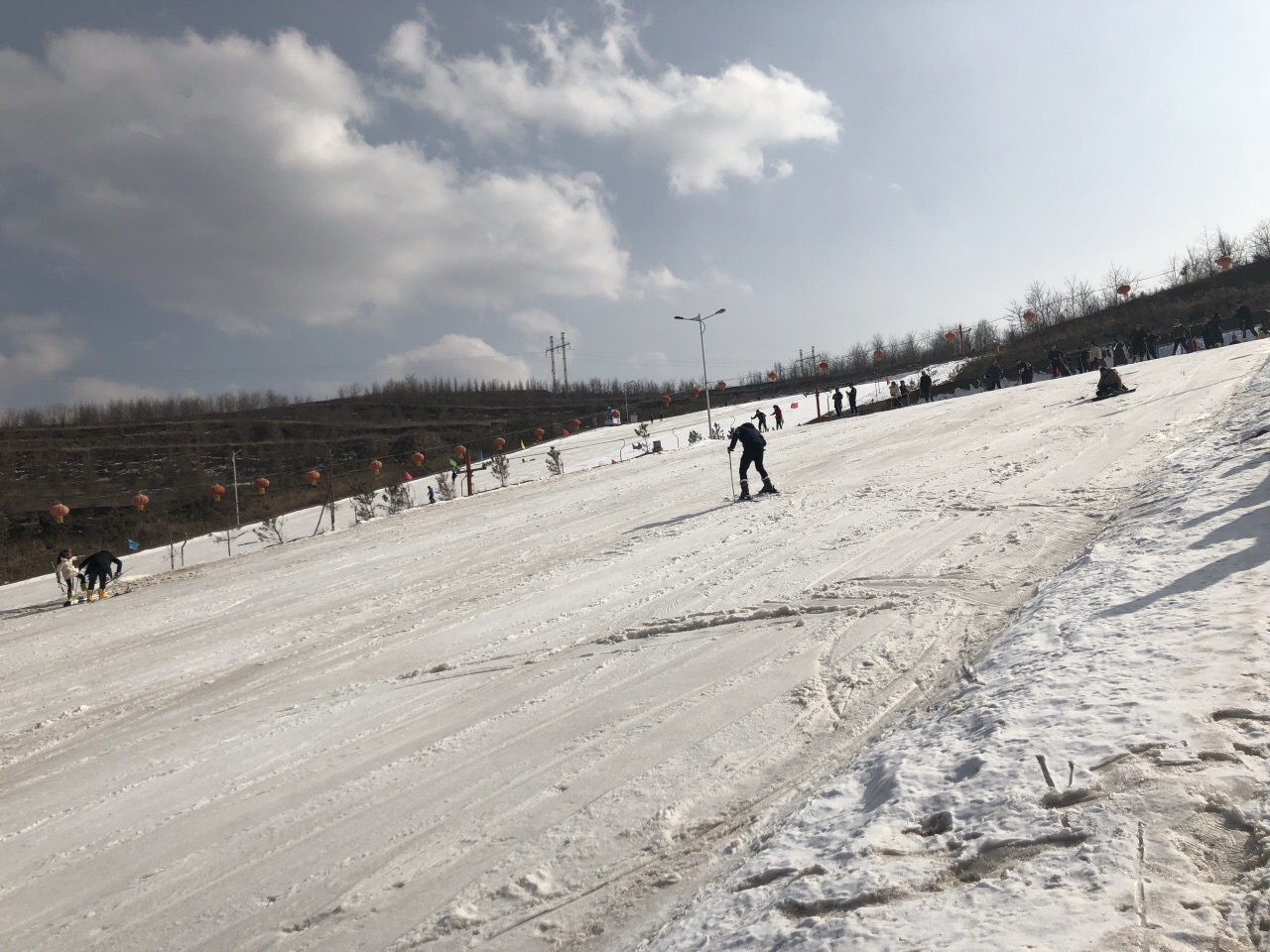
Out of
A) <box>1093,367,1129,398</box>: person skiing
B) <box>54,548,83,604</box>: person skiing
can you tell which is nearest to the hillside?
<box>54,548,83,604</box>: person skiing

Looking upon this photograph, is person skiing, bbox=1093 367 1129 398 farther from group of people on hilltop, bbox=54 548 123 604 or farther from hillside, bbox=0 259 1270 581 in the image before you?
group of people on hilltop, bbox=54 548 123 604

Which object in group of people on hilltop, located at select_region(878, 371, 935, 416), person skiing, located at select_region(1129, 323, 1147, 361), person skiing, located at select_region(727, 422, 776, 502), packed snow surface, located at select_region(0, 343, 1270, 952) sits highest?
person skiing, located at select_region(1129, 323, 1147, 361)

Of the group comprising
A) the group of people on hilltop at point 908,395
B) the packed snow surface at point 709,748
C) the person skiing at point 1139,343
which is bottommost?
the packed snow surface at point 709,748

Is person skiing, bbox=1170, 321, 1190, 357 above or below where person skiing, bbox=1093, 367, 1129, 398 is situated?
above

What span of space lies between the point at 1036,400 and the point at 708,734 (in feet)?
73.9

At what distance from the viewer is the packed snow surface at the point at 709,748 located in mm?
2691

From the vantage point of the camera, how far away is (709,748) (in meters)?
4.71

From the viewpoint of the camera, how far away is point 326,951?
11.1ft

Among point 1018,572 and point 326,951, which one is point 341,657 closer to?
point 326,951

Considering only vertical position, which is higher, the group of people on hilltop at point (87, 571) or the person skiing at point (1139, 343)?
the person skiing at point (1139, 343)

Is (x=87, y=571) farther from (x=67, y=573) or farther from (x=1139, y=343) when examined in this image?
(x=1139, y=343)

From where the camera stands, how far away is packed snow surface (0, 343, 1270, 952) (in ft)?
8.83

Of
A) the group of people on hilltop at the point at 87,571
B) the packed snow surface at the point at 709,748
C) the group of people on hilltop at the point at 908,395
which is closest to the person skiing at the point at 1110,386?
the packed snow surface at the point at 709,748

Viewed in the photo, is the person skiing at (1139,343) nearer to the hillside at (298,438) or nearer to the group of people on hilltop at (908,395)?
the group of people on hilltop at (908,395)
